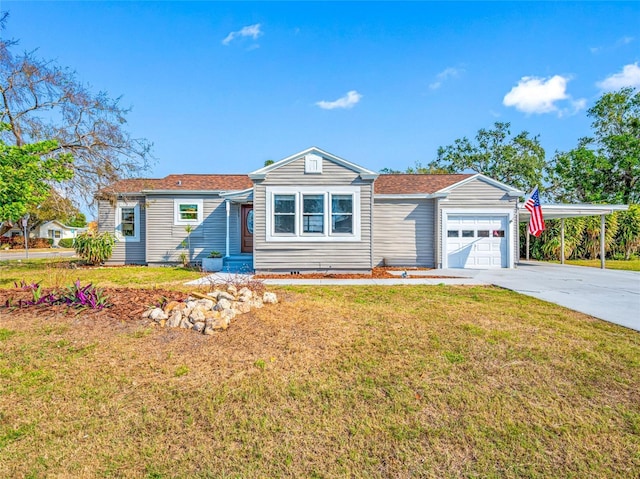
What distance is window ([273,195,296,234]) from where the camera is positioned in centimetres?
1129

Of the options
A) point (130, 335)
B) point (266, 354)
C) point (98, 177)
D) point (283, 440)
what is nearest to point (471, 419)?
point (283, 440)

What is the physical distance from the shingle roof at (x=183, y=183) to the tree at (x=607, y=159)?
27.4 m

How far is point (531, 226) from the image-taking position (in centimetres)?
1152

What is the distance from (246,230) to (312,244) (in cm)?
450

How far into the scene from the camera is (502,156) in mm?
27672

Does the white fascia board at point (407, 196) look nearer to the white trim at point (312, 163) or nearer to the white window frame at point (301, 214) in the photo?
the white window frame at point (301, 214)

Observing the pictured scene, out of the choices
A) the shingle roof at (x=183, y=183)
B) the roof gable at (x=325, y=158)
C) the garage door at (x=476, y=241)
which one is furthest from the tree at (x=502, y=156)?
the shingle roof at (x=183, y=183)

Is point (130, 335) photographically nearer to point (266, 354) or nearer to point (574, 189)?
point (266, 354)

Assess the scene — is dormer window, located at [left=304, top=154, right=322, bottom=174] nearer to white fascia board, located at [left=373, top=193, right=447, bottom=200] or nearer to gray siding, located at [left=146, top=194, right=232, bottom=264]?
white fascia board, located at [left=373, top=193, right=447, bottom=200]

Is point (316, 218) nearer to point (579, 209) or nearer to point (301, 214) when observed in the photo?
point (301, 214)

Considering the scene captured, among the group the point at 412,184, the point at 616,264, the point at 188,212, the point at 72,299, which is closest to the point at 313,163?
the point at 412,184

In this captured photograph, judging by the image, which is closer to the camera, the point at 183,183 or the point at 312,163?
the point at 312,163

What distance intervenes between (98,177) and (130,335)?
12980 millimetres

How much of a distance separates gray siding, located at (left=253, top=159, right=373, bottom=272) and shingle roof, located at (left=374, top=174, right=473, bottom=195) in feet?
9.37
